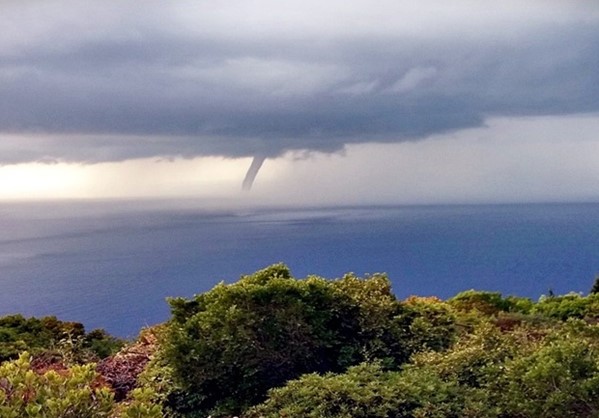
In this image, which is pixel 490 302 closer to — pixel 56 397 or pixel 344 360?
pixel 344 360

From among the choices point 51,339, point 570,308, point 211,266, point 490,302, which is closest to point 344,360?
point 51,339

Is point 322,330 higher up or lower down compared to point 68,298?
higher up

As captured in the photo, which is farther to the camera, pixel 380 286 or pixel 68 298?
pixel 68 298

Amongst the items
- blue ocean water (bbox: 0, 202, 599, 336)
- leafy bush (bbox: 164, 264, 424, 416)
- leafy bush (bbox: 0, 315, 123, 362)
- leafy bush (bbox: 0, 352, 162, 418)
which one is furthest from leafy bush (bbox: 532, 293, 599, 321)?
blue ocean water (bbox: 0, 202, 599, 336)

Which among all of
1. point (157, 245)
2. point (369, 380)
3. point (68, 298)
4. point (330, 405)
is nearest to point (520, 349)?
point (369, 380)

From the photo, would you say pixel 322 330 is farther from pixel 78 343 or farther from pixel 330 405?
pixel 78 343

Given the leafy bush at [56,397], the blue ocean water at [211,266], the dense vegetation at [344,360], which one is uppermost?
the leafy bush at [56,397]

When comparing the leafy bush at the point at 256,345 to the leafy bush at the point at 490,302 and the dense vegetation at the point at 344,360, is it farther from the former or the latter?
the leafy bush at the point at 490,302

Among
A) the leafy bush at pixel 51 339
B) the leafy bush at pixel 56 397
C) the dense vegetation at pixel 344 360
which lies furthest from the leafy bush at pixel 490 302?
Result: the leafy bush at pixel 56 397
